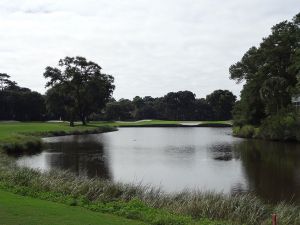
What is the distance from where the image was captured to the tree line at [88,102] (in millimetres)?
90312

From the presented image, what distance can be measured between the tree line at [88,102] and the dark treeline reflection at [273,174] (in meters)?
55.1

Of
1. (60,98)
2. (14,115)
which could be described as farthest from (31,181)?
(14,115)

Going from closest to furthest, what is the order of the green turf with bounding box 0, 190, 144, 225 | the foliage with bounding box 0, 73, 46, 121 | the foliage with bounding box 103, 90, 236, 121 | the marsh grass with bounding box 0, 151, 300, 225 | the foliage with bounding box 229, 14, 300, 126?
the green turf with bounding box 0, 190, 144, 225, the marsh grass with bounding box 0, 151, 300, 225, the foliage with bounding box 229, 14, 300, 126, the foliage with bounding box 0, 73, 46, 121, the foliage with bounding box 103, 90, 236, 121

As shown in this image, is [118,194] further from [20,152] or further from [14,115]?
[14,115]

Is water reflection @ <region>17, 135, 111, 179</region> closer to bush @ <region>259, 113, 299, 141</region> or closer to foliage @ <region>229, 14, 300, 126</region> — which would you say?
bush @ <region>259, 113, 299, 141</region>

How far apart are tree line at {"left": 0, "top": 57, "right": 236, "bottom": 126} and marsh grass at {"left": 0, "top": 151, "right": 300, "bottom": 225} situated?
2870 inches

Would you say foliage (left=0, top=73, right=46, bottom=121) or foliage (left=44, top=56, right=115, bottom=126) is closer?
foliage (left=44, top=56, right=115, bottom=126)

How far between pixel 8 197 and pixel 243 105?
65.0 metres

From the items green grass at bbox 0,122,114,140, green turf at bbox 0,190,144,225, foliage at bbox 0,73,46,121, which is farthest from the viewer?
foliage at bbox 0,73,46,121

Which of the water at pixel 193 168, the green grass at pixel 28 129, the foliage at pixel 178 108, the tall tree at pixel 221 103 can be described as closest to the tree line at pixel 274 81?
the water at pixel 193 168

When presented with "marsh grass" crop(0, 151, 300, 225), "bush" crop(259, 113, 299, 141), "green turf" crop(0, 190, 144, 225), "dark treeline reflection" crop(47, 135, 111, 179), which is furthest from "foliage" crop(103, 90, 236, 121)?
"green turf" crop(0, 190, 144, 225)

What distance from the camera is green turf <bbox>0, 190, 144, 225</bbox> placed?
10.4 metres

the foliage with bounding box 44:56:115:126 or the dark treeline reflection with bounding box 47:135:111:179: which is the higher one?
the foliage with bounding box 44:56:115:126

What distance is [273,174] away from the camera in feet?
93.2
